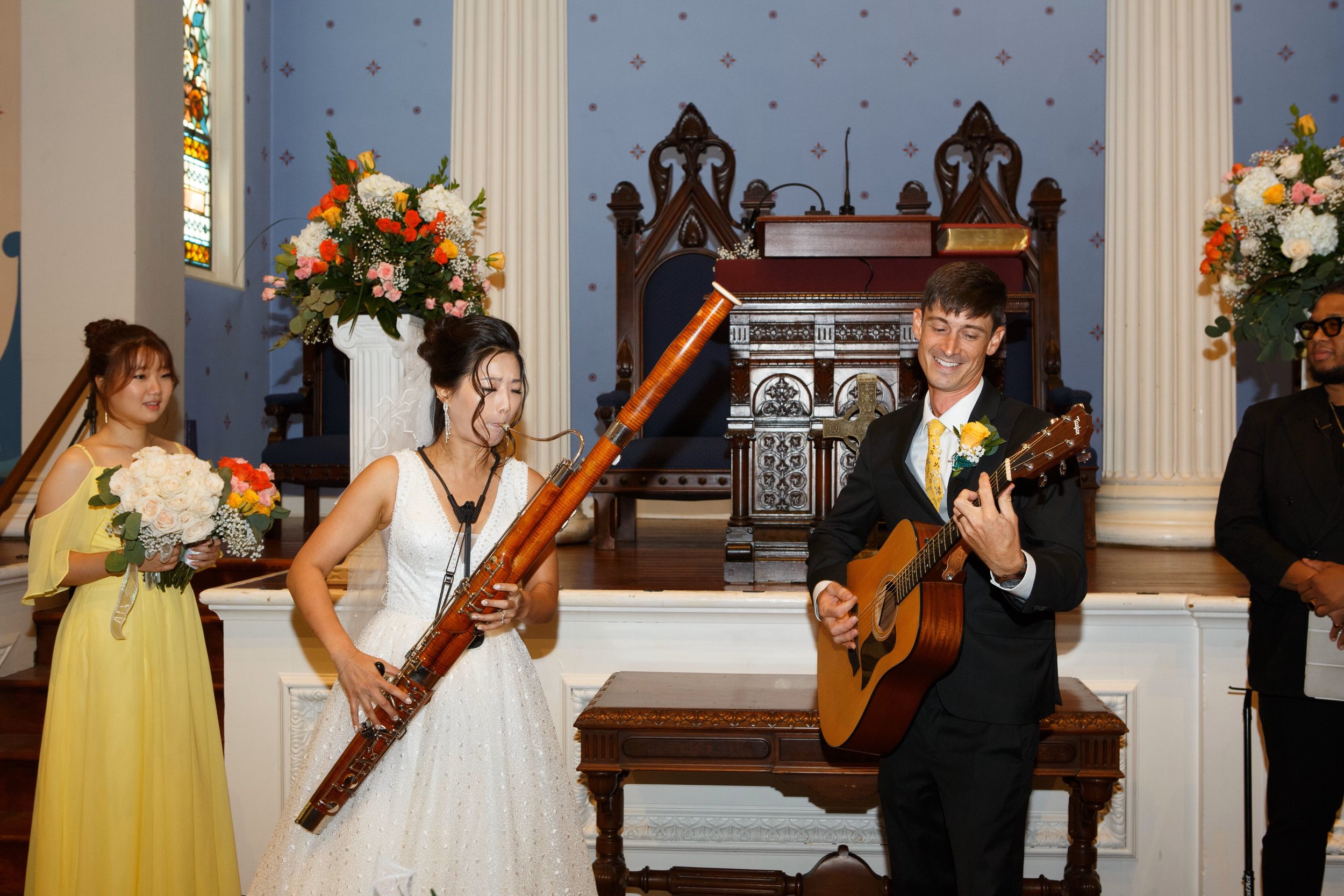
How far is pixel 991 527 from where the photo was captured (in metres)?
1.87

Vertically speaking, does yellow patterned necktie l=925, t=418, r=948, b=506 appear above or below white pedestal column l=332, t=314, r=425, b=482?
below

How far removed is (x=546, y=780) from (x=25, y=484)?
4999mm

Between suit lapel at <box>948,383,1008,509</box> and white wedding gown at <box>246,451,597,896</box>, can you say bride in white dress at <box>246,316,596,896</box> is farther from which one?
suit lapel at <box>948,383,1008,509</box>

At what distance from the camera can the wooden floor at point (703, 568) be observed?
373 cm

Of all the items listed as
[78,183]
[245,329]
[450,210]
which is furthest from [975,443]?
[245,329]

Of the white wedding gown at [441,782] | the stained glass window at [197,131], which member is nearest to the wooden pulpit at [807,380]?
the white wedding gown at [441,782]

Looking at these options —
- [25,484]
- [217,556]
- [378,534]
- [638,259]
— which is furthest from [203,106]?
[378,534]

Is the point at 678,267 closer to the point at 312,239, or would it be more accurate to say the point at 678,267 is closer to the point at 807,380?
the point at 807,380

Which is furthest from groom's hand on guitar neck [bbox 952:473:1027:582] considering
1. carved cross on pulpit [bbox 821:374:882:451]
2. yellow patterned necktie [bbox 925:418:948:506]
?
carved cross on pulpit [bbox 821:374:882:451]

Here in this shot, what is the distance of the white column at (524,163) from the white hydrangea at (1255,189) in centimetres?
313

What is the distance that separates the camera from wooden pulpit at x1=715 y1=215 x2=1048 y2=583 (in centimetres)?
371

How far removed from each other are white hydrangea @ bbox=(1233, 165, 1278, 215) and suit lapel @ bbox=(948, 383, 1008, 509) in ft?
6.88

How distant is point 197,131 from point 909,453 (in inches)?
257

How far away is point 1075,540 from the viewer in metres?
2.09
